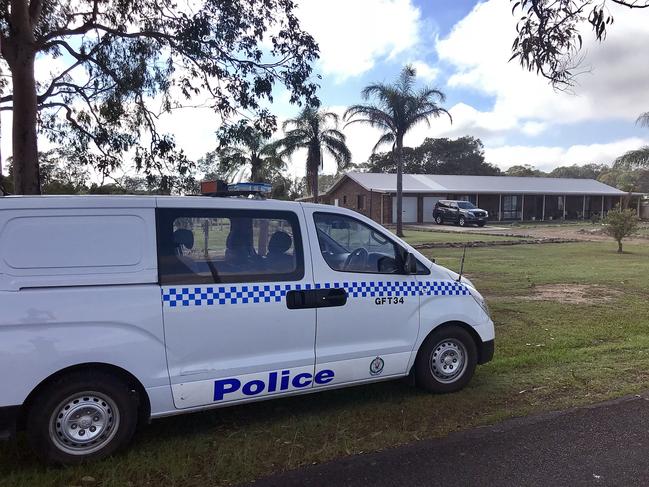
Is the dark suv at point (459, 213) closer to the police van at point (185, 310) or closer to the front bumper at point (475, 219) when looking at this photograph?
the front bumper at point (475, 219)

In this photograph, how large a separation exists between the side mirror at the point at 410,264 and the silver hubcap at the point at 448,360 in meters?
0.77

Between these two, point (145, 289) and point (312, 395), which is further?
point (312, 395)

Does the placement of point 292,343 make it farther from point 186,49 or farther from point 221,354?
point 186,49

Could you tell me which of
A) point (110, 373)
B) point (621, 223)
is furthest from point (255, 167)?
point (110, 373)

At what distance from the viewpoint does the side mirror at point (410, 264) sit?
4809 millimetres

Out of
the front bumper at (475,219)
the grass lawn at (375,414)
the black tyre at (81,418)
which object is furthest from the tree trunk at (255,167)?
the black tyre at (81,418)

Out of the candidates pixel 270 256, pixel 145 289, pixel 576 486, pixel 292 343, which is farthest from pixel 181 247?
pixel 576 486

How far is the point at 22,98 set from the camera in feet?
25.2

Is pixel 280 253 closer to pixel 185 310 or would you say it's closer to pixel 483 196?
pixel 185 310

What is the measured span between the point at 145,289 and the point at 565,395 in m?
3.90

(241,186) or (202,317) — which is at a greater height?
(241,186)

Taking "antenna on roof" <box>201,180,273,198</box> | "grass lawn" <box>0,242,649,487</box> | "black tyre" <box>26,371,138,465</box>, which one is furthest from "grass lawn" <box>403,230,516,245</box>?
"black tyre" <box>26,371,138,465</box>

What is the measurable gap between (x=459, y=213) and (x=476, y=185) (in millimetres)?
8739

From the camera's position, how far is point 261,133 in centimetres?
1056
